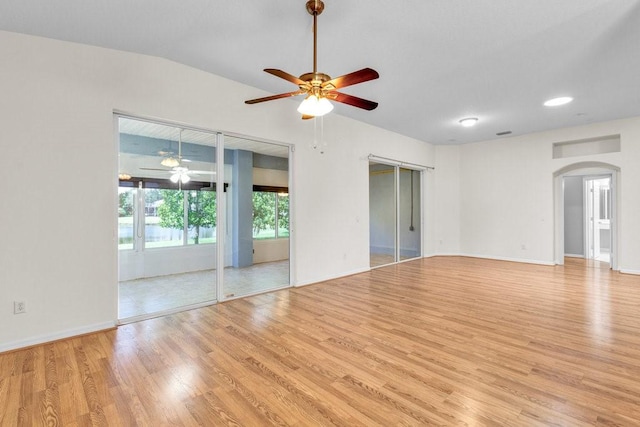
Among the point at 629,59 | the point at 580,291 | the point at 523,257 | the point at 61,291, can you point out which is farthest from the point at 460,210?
the point at 61,291

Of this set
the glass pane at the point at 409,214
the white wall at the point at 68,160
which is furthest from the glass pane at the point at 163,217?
the glass pane at the point at 409,214

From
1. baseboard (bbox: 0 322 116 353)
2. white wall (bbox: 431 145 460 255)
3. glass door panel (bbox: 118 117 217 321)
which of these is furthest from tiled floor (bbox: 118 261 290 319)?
white wall (bbox: 431 145 460 255)

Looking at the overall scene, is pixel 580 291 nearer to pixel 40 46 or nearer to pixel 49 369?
pixel 49 369

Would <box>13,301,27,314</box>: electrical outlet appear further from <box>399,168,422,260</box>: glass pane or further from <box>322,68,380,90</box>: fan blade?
<box>399,168,422,260</box>: glass pane

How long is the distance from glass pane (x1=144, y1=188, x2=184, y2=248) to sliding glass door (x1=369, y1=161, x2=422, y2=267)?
3.80 m

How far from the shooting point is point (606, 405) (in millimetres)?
1922

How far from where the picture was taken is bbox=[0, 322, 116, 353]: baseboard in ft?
8.99

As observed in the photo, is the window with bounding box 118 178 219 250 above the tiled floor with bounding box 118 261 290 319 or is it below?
above

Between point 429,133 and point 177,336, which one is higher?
point 429,133

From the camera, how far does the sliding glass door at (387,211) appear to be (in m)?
6.84

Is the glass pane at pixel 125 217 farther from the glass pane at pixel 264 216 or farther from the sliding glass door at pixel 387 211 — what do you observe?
the sliding glass door at pixel 387 211

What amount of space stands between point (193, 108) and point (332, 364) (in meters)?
3.34

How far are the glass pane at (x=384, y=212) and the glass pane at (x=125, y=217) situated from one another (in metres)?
4.72

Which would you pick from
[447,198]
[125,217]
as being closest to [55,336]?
[125,217]
